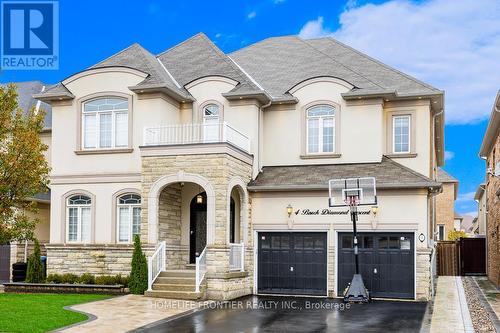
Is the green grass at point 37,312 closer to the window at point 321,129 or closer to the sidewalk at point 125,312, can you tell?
the sidewalk at point 125,312

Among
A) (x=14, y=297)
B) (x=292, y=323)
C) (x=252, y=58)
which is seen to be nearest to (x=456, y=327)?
(x=292, y=323)

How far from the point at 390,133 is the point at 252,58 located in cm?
714

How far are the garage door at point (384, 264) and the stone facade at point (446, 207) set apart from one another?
88.5 ft

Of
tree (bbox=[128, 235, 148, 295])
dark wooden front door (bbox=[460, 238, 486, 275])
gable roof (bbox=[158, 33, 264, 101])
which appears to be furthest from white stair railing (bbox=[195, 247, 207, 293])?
dark wooden front door (bbox=[460, 238, 486, 275])

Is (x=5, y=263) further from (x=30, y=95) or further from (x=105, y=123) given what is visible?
(x=105, y=123)

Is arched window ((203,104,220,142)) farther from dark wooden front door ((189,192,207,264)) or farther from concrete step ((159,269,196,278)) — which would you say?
concrete step ((159,269,196,278))

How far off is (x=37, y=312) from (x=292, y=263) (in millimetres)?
8928

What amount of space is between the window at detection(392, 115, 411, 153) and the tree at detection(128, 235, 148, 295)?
951 centimetres

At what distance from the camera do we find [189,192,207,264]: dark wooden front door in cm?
2178

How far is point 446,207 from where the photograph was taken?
45438 millimetres

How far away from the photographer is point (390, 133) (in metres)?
21.5

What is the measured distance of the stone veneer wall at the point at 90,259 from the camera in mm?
20781

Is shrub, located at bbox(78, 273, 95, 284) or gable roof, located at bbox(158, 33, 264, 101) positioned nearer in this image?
shrub, located at bbox(78, 273, 95, 284)

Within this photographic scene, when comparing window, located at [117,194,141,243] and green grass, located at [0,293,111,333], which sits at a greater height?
window, located at [117,194,141,243]
